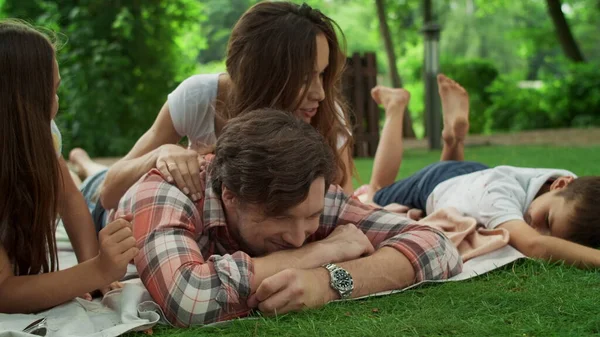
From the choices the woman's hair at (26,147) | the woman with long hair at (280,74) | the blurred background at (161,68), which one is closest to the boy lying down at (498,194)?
the woman with long hair at (280,74)

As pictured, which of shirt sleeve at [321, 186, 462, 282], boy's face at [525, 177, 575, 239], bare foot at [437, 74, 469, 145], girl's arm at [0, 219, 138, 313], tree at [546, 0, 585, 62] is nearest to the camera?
girl's arm at [0, 219, 138, 313]

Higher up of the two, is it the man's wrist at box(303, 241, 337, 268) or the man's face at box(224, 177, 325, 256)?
the man's face at box(224, 177, 325, 256)

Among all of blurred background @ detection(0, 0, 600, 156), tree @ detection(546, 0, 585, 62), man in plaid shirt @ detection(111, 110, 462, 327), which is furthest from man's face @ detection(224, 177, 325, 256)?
tree @ detection(546, 0, 585, 62)

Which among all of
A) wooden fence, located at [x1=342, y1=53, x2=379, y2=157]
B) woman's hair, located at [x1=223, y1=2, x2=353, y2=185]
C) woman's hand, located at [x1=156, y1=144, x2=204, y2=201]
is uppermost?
woman's hair, located at [x1=223, y1=2, x2=353, y2=185]

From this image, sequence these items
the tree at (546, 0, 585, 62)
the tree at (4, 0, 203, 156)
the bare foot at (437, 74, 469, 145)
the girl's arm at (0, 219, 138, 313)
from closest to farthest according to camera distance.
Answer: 1. the girl's arm at (0, 219, 138, 313)
2. the bare foot at (437, 74, 469, 145)
3. the tree at (4, 0, 203, 156)
4. the tree at (546, 0, 585, 62)

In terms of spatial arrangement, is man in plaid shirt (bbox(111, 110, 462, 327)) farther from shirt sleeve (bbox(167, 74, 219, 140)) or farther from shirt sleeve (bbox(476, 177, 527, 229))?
shirt sleeve (bbox(167, 74, 219, 140))

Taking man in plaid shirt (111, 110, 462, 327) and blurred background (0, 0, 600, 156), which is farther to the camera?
blurred background (0, 0, 600, 156)

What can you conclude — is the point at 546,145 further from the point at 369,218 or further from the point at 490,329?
the point at 490,329

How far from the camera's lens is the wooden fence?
10047mm

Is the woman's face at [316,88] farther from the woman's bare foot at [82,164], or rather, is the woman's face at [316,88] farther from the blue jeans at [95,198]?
the woman's bare foot at [82,164]

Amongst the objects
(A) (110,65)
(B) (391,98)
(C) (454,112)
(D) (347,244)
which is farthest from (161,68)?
(D) (347,244)

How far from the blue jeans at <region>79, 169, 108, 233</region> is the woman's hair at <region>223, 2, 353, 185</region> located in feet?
2.83

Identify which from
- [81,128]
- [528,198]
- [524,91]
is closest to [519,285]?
[528,198]

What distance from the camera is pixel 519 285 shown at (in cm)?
278
